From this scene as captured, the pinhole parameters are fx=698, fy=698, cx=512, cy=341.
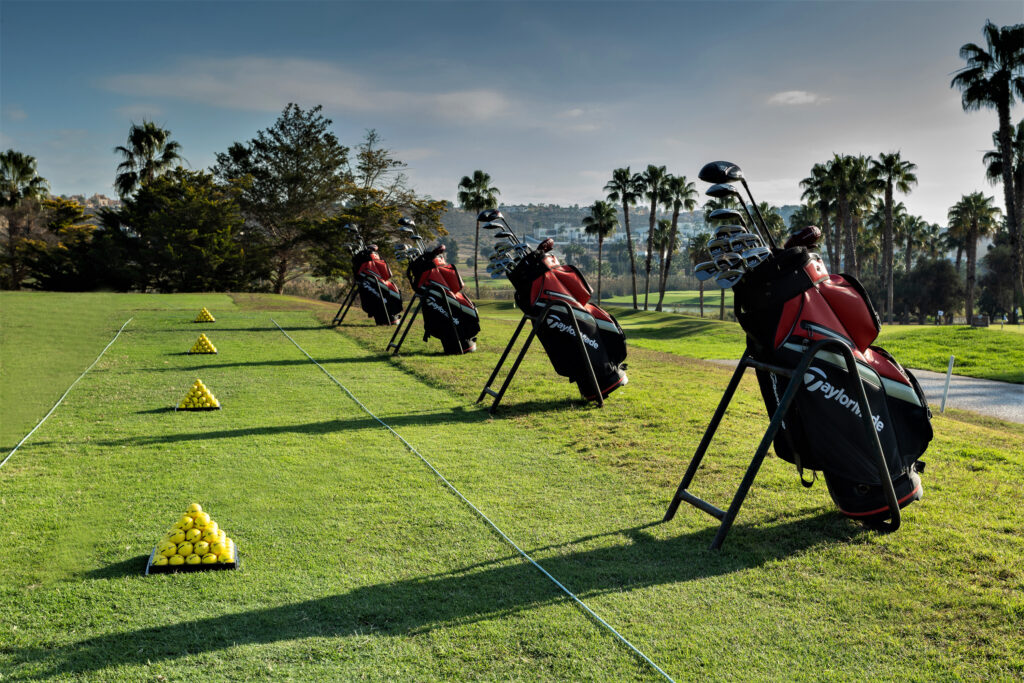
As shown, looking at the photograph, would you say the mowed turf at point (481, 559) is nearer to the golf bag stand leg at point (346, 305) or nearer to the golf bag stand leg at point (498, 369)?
the golf bag stand leg at point (498, 369)

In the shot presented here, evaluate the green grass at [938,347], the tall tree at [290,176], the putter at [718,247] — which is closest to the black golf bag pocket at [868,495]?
the putter at [718,247]

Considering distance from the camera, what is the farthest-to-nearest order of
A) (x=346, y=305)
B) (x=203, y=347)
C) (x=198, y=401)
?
(x=346, y=305)
(x=203, y=347)
(x=198, y=401)

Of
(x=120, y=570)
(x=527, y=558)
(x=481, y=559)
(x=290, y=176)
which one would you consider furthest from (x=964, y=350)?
(x=290, y=176)

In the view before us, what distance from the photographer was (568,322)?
9938 mm

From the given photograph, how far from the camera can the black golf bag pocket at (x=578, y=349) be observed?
393 inches

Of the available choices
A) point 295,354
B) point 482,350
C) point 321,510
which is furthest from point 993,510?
point 295,354

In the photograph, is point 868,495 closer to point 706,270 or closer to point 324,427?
point 706,270

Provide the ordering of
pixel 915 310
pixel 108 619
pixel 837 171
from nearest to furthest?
1. pixel 108 619
2. pixel 837 171
3. pixel 915 310

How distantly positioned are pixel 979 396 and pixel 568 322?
36.8ft

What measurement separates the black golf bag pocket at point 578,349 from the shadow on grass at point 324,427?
1402 millimetres

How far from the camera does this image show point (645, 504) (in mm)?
6246

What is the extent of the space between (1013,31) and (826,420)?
34.1m

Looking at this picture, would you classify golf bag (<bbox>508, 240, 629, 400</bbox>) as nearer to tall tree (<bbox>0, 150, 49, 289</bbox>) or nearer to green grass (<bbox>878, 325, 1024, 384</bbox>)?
green grass (<bbox>878, 325, 1024, 384</bbox>)

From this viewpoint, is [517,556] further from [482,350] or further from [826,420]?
[482,350]
